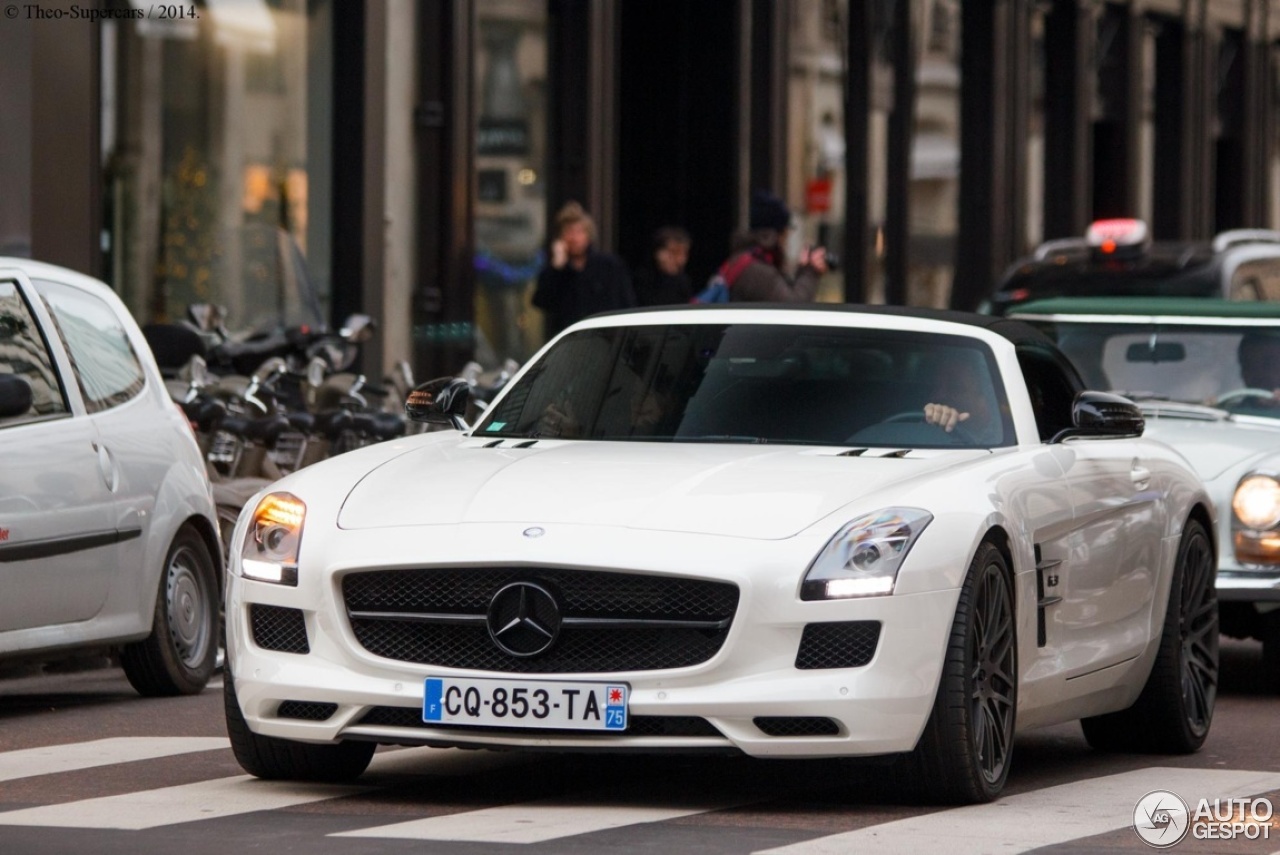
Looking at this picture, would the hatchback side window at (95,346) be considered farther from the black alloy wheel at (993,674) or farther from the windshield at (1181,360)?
the windshield at (1181,360)

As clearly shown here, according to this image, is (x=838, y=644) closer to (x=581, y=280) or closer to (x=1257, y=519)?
(x=1257, y=519)

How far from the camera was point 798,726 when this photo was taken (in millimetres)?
7051

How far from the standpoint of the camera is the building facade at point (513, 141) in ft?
56.9

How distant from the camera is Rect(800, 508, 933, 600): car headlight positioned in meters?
7.02

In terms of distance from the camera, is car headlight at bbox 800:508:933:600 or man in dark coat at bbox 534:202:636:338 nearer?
car headlight at bbox 800:508:933:600

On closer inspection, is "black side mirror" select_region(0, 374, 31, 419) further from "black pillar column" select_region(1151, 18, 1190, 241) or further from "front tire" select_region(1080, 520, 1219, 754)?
"black pillar column" select_region(1151, 18, 1190, 241)

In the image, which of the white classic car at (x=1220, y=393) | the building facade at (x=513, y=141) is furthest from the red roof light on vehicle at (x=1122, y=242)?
the building facade at (x=513, y=141)

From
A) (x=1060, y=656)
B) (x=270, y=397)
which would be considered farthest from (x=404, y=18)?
(x=1060, y=656)

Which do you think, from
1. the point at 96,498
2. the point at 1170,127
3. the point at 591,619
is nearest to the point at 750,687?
the point at 591,619

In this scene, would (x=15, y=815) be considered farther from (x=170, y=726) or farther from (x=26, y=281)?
(x=26, y=281)

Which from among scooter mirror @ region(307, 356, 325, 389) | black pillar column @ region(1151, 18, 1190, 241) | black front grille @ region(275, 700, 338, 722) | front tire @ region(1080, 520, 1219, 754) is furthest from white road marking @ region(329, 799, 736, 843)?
black pillar column @ region(1151, 18, 1190, 241)

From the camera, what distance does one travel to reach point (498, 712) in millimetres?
7035

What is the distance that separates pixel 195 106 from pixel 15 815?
11.4 metres

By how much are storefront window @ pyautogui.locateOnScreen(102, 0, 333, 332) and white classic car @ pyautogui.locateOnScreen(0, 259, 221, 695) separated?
654cm
